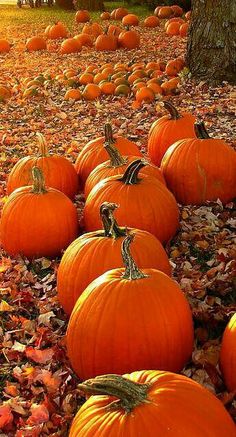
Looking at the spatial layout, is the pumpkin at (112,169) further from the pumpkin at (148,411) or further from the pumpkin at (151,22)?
the pumpkin at (151,22)

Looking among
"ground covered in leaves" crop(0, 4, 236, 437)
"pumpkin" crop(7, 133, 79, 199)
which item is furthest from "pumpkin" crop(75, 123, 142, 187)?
"ground covered in leaves" crop(0, 4, 236, 437)

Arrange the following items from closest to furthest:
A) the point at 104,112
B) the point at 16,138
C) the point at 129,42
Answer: the point at 16,138, the point at 104,112, the point at 129,42

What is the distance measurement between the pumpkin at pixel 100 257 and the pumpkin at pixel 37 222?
704 mm

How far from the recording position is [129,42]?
11695 mm

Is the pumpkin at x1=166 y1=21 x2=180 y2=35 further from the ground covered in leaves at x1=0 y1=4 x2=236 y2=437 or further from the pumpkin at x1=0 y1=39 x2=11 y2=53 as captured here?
the ground covered in leaves at x1=0 y1=4 x2=236 y2=437

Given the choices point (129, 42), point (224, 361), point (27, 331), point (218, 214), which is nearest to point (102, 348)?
point (224, 361)

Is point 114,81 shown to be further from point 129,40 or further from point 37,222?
point 37,222

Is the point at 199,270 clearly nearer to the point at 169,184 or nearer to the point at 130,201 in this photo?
the point at 130,201

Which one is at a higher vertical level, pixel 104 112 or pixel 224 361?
pixel 224 361

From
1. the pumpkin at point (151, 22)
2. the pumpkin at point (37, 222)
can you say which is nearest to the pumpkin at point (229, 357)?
the pumpkin at point (37, 222)

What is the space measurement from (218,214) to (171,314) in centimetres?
187

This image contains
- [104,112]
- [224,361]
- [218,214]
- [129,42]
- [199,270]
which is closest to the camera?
[224,361]

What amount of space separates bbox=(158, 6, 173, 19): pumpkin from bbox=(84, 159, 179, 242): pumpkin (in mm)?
12039

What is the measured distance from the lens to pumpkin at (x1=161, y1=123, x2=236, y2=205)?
4.64 meters
